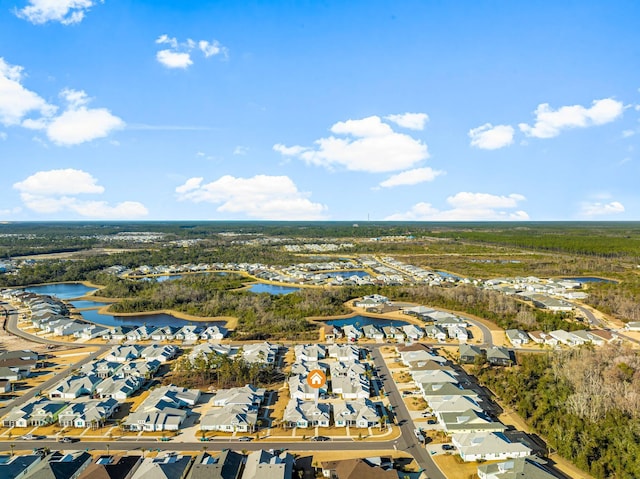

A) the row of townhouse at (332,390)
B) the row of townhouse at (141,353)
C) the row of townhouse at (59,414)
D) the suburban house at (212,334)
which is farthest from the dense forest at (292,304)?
the row of townhouse at (59,414)

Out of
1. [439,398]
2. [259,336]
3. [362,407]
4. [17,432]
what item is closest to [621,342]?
[439,398]

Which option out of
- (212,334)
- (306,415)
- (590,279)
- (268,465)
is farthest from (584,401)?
(590,279)

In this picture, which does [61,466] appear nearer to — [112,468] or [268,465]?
[112,468]

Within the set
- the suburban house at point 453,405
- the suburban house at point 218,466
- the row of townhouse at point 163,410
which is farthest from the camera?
the suburban house at point 453,405

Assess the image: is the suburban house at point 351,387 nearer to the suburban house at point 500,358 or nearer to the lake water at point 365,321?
the suburban house at point 500,358

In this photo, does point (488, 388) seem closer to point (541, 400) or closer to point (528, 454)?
point (541, 400)

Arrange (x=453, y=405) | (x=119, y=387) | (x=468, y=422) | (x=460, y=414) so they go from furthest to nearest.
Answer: (x=119, y=387) → (x=453, y=405) → (x=460, y=414) → (x=468, y=422)

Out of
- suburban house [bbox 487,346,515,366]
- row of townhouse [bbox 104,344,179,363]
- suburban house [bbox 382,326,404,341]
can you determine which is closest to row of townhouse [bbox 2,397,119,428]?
row of townhouse [bbox 104,344,179,363]
